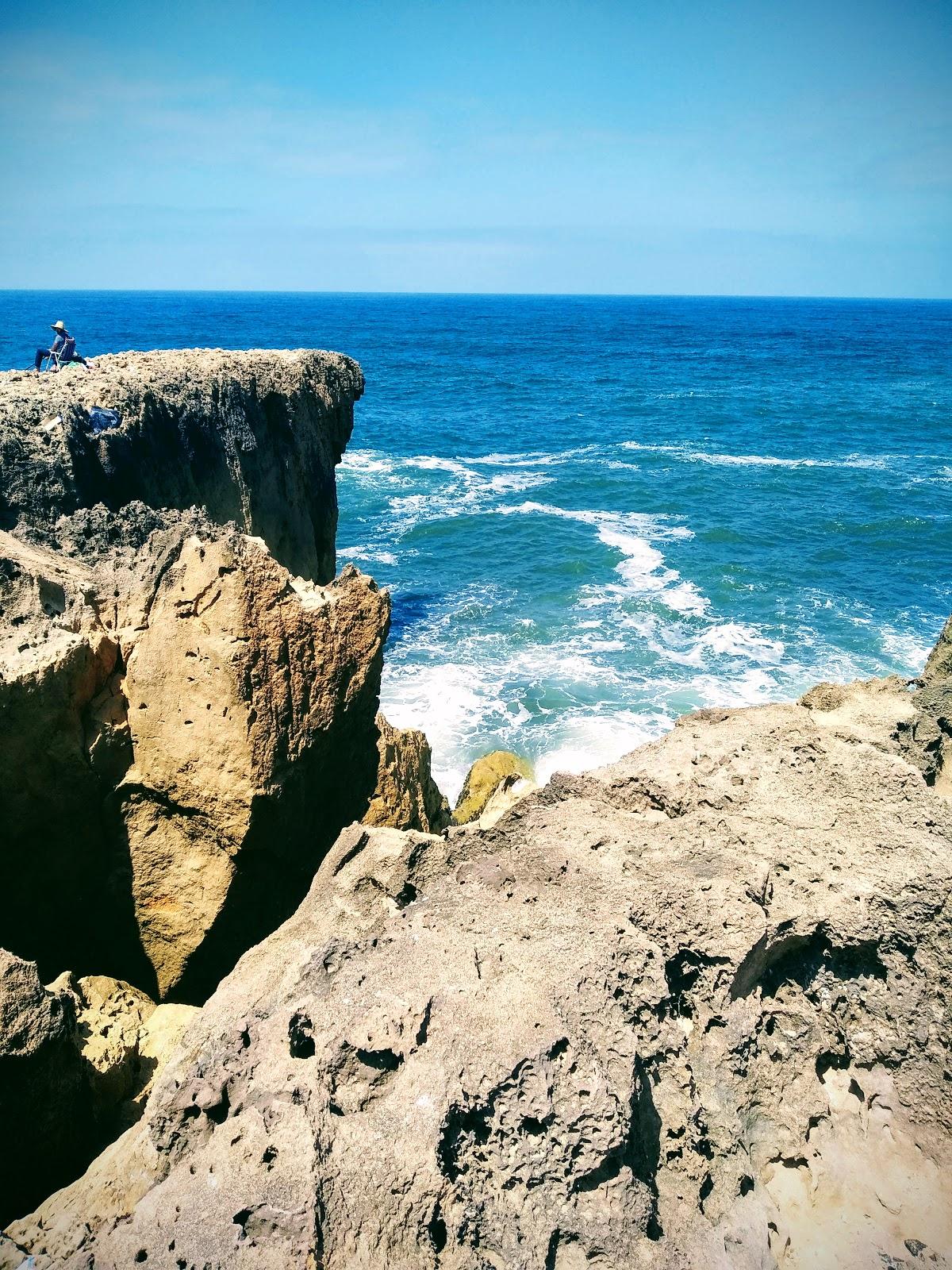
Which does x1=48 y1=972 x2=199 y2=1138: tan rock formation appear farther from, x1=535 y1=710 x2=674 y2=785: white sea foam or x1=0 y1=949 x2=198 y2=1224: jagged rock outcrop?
x1=535 y1=710 x2=674 y2=785: white sea foam

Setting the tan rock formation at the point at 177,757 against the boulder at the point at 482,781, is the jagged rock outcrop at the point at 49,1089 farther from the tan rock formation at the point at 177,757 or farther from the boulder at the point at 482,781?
the boulder at the point at 482,781

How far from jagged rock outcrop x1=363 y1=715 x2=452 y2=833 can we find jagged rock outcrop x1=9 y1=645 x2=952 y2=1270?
2.60 meters

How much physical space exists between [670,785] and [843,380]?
3131 inches

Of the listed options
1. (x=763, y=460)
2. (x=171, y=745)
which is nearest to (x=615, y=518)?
(x=763, y=460)

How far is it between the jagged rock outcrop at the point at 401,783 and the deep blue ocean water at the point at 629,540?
283 inches

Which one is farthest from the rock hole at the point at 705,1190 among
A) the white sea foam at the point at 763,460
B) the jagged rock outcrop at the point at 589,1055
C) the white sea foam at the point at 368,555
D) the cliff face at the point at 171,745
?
the white sea foam at the point at 763,460

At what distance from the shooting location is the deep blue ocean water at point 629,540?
2152 cm

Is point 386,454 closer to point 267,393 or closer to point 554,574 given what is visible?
point 554,574

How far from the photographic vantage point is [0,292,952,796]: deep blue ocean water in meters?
21.5

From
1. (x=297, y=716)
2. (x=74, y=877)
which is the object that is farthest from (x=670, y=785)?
(x=74, y=877)

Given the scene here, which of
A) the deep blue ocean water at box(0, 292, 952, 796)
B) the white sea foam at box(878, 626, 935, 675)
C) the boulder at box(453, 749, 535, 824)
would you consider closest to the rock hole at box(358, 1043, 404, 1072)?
the boulder at box(453, 749, 535, 824)

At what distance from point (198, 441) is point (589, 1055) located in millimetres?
13363

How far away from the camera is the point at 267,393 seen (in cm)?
1738

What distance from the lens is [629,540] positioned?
3341 centimetres
